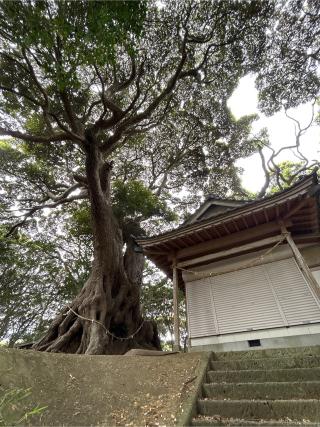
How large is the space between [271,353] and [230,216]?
333cm

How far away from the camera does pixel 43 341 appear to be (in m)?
7.88

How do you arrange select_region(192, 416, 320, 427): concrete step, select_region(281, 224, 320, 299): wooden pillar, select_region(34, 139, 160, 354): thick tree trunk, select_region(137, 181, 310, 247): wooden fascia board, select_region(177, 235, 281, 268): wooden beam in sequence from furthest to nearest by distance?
1. select_region(34, 139, 160, 354): thick tree trunk
2. select_region(177, 235, 281, 268): wooden beam
3. select_region(137, 181, 310, 247): wooden fascia board
4. select_region(281, 224, 320, 299): wooden pillar
5. select_region(192, 416, 320, 427): concrete step

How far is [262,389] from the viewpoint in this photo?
347 centimetres

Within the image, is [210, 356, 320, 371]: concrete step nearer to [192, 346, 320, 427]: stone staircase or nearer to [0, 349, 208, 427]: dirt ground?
[192, 346, 320, 427]: stone staircase

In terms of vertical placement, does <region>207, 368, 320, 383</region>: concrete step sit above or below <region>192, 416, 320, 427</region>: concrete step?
above

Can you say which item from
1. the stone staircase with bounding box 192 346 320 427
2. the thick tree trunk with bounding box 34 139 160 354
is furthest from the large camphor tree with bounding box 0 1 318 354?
the stone staircase with bounding box 192 346 320 427

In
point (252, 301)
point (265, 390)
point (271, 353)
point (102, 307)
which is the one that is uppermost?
point (102, 307)

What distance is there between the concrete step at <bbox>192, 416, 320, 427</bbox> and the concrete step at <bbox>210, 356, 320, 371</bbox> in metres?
1.23

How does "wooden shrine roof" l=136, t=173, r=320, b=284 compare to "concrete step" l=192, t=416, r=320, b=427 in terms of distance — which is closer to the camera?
"concrete step" l=192, t=416, r=320, b=427

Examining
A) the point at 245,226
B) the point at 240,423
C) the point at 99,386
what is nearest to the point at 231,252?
the point at 245,226

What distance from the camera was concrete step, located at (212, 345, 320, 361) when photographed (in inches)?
161

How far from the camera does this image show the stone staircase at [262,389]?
2.94 meters

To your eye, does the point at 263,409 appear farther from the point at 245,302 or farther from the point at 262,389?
the point at 245,302

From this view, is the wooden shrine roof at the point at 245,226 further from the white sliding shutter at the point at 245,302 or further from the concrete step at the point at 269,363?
the concrete step at the point at 269,363
